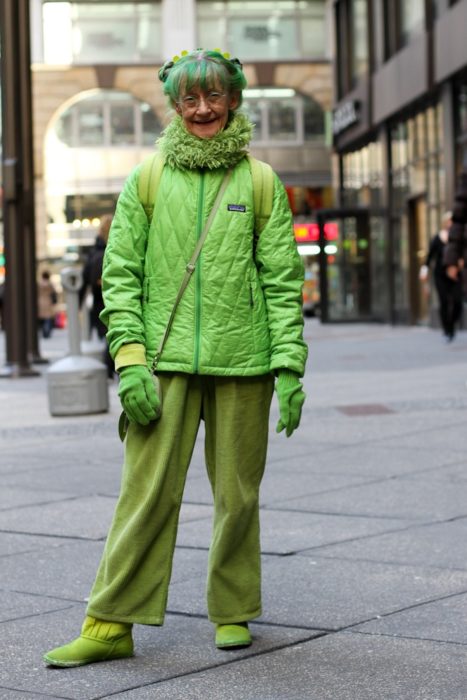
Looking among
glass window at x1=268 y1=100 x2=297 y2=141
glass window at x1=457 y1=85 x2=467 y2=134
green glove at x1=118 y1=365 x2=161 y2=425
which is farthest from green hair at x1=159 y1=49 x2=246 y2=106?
glass window at x1=268 y1=100 x2=297 y2=141

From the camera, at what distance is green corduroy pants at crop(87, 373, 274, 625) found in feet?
14.9

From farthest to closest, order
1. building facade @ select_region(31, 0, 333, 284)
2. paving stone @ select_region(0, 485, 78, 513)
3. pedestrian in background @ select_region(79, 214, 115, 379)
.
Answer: building facade @ select_region(31, 0, 333, 284) < pedestrian in background @ select_region(79, 214, 115, 379) < paving stone @ select_region(0, 485, 78, 513)

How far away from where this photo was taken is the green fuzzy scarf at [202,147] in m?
4.57

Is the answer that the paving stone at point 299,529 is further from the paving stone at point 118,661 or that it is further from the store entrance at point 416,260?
the store entrance at point 416,260

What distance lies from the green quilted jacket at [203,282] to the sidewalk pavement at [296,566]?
88 cm

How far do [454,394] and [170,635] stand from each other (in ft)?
27.4

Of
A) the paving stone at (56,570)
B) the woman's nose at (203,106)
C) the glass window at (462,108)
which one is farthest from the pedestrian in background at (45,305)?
the woman's nose at (203,106)

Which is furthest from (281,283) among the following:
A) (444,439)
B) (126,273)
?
(444,439)

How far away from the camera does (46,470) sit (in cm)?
899

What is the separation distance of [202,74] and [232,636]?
171 cm

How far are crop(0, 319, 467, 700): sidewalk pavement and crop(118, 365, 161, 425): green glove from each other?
0.74 metres

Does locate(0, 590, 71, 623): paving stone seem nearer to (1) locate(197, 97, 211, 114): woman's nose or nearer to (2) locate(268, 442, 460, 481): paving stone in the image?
(1) locate(197, 97, 211, 114): woman's nose

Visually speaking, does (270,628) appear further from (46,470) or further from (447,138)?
(447,138)

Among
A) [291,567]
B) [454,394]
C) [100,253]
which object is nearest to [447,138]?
[100,253]
